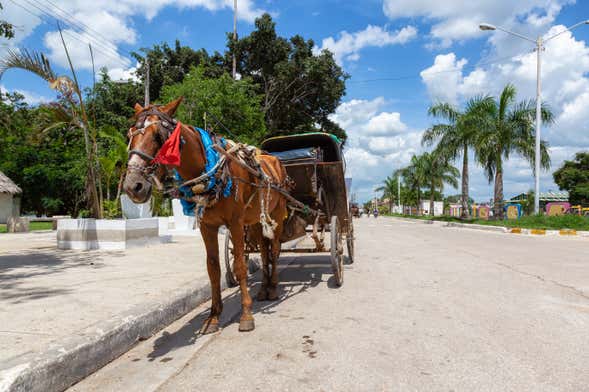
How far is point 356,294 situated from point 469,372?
2599 millimetres

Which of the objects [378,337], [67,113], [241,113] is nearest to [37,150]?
[241,113]

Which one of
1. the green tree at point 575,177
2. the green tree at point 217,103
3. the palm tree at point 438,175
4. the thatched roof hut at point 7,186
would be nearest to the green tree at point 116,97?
the thatched roof hut at point 7,186

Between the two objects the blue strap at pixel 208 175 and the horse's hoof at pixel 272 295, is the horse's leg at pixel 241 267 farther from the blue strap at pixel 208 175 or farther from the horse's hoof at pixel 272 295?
the horse's hoof at pixel 272 295

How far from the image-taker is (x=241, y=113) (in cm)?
1697

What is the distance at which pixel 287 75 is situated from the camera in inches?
1016

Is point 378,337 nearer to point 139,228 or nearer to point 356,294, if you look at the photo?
point 356,294

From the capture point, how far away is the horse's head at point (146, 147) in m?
2.97

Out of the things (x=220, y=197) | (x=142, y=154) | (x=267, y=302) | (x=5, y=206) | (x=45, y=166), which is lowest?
(x=267, y=302)

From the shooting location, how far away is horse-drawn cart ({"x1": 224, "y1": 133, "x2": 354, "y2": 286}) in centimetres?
602

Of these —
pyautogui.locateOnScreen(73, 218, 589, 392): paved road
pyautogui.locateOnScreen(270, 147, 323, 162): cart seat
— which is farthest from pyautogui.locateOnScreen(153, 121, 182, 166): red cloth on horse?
pyautogui.locateOnScreen(270, 147, 323, 162): cart seat

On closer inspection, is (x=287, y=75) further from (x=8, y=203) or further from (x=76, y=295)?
(x=76, y=295)

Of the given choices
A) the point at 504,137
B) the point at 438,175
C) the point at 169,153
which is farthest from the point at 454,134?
the point at 169,153

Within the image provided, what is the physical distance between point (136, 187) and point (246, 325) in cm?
175

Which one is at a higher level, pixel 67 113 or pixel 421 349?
pixel 67 113
